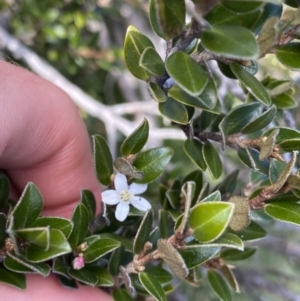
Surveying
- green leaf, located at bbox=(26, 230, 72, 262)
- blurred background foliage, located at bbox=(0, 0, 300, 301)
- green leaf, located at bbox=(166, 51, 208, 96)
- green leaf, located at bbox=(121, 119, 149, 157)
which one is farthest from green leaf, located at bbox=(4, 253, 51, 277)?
blurred background foliage, located at bbox=(0, 0, 300, 301)

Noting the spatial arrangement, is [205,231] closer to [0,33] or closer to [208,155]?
[208,155]

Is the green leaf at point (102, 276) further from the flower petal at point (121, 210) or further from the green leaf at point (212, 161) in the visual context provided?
the green leaf at point (212, 161)

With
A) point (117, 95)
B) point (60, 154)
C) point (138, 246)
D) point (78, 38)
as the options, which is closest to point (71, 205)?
point (60, 154)

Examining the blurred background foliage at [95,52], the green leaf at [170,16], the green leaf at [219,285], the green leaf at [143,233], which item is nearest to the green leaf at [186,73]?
the green leaf at [170,16]

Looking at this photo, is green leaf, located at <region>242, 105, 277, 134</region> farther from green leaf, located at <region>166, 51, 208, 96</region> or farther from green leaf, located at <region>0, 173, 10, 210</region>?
green leaf, located at <region>0, 173, 10, 210</region>

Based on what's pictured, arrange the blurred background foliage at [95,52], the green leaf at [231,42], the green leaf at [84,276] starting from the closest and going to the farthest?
the green leaf at [231,42], the green leaf at [84,276], the blurred background foliage at [95,52]

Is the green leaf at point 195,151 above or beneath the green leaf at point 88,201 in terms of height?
above
